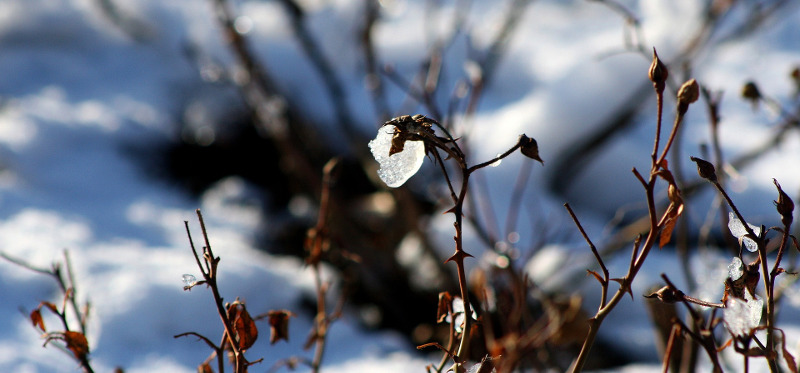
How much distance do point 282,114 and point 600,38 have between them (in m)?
1.46

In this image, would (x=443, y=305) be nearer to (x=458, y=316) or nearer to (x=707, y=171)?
(x=458, y=316)

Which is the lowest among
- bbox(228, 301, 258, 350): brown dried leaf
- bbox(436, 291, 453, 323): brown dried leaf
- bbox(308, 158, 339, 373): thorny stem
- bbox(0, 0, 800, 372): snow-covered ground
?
bbox(436, 291, 453, 323): brown dried leaf

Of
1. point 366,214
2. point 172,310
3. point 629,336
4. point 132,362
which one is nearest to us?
point 132,362

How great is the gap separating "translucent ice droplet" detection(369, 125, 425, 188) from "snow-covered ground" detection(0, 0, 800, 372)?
0.73m

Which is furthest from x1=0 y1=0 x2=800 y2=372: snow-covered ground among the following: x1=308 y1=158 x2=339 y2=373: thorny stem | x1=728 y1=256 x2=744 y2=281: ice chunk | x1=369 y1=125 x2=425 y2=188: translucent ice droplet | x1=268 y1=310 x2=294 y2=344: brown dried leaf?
x1=369 y1=125 x2=425 y2=188: translucent ice droplet

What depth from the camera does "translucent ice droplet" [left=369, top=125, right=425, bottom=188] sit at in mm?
497

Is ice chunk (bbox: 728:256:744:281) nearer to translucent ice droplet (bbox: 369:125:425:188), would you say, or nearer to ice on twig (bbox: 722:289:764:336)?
ice on twig (bbox: 722:289:764:336)

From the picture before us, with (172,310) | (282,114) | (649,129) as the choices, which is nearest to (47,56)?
(282,114)

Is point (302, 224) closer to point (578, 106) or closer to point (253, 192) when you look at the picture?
point (253, 192)

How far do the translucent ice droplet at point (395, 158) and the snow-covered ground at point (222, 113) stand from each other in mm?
734

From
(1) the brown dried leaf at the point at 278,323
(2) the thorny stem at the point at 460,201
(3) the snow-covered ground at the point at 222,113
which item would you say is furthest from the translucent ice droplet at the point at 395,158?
(3) the snow-covered ground at the point at 222,113

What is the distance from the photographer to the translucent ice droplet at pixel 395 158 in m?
0.50

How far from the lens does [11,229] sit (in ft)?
5.24

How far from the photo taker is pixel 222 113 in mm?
2539
